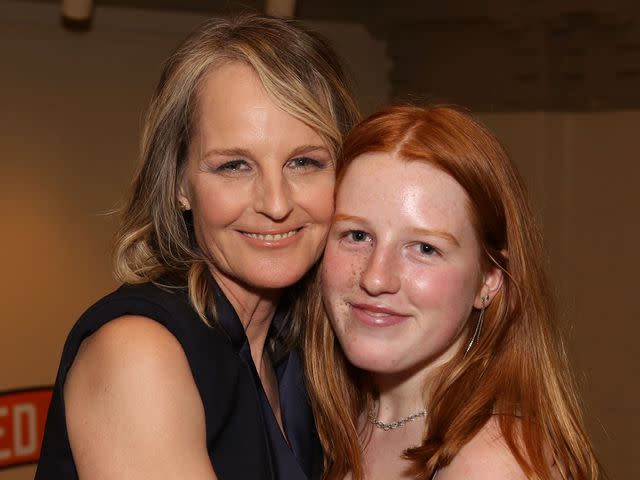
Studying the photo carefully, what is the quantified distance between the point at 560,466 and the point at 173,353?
840mm

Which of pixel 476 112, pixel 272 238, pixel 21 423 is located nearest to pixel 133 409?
pixel 272 238

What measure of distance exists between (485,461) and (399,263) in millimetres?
434

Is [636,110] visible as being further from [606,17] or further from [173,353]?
[173,353]

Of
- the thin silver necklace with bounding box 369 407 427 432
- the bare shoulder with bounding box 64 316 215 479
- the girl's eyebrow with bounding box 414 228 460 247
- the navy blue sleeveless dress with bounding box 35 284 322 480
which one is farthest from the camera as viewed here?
the thin silver necklace with bounding box 369 407 427 432

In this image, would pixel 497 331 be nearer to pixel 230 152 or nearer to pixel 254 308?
pixel 254 308

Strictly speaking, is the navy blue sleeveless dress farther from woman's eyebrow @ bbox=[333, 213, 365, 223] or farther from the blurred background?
the blurred background

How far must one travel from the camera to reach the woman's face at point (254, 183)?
6.30ft

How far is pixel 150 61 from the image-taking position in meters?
5.65

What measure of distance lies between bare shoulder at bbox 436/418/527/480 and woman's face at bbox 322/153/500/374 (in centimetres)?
25

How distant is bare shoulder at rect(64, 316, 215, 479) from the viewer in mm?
1594

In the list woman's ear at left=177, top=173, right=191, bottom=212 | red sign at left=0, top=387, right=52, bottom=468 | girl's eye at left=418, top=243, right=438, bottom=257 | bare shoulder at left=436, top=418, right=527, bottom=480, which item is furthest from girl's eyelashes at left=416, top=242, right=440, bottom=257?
red sign at left=0, top=387, right=52, bottom=468

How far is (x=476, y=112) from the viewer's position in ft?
18.2

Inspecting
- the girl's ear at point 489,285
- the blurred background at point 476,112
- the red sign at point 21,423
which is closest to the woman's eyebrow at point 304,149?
the girl's ear at point 489,285

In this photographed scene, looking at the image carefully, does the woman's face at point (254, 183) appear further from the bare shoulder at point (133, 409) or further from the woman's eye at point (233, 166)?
the bare shoulder at point (133, 409)
